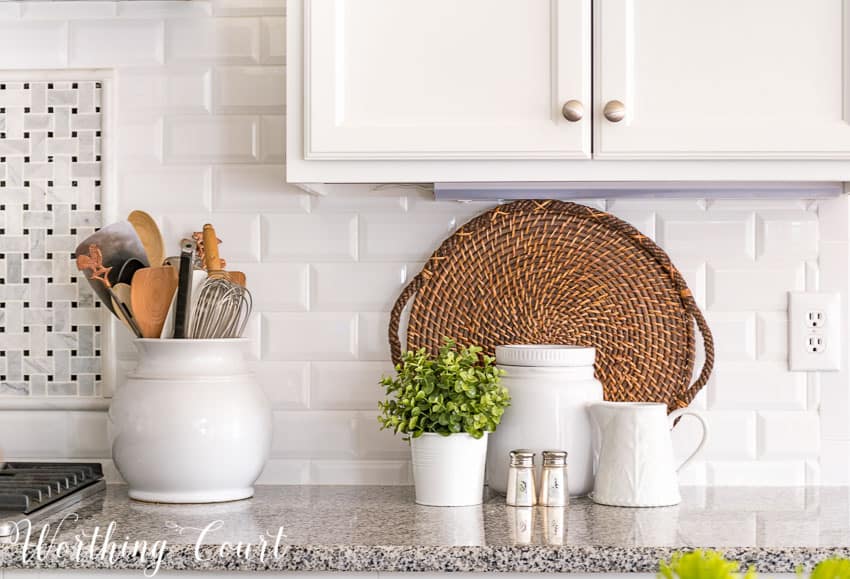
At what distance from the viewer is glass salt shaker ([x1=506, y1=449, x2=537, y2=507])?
5.55 ft

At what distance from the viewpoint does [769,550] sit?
4.53ft

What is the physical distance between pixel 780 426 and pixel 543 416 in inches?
21.1

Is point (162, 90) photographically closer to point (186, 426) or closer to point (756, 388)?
point (186, 426)

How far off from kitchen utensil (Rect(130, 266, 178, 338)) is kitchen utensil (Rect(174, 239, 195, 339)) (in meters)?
0.04

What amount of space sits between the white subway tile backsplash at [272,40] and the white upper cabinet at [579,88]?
1.06 ft

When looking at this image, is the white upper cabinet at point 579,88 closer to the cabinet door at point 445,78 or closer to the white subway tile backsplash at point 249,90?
the cabinet door at point 445,78

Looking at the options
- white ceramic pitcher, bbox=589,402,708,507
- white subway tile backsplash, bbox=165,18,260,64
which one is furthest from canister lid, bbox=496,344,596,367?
white subway tile backsplash, bbox=165,18,260,64

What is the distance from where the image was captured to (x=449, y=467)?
1.68 m

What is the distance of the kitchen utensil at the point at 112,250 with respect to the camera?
5.98 ft

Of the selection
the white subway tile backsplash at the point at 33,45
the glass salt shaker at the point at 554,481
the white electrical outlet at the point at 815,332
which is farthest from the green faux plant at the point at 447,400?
the white subway tile backsplash at the point at 33,45

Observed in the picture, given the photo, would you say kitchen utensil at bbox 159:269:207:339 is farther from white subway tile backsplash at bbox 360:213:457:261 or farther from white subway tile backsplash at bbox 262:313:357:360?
white subway tile backsplash at bbox 360:213:457:261

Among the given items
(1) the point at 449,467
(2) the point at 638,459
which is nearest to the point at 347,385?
(1) the point at 449,467

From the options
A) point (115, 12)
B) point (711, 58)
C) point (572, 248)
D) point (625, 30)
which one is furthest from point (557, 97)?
point (115, 12)

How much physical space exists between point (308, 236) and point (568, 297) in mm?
543
